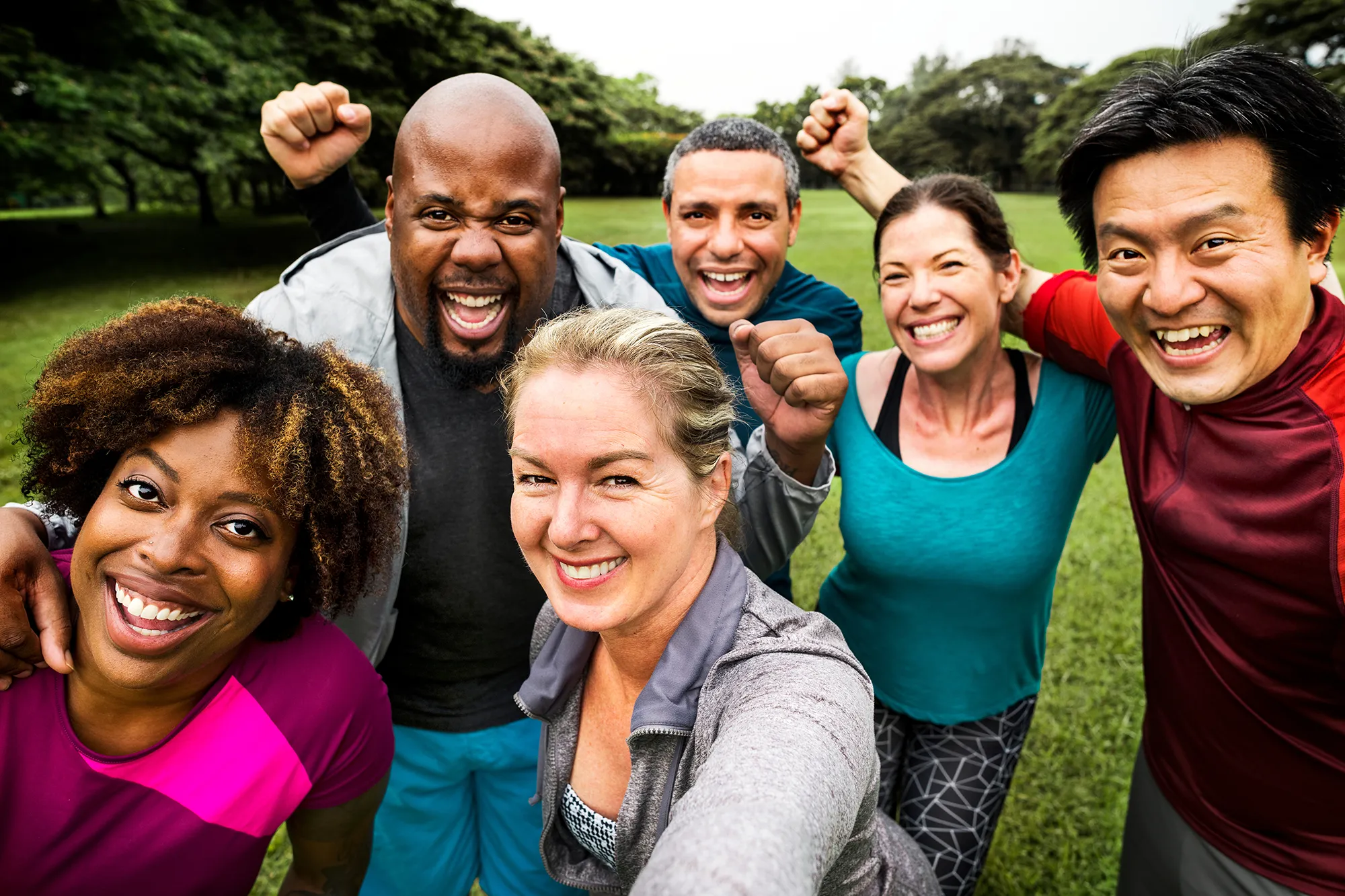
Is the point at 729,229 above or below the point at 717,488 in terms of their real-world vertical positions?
above

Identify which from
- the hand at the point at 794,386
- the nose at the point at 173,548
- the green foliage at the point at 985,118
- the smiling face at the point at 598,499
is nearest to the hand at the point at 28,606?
the nose at the point at 173,548

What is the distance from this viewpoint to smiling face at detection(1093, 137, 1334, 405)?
1.91 metres

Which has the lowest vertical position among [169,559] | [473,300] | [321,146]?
[169,559]

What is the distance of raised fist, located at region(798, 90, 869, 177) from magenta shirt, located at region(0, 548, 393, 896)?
257 centimetres

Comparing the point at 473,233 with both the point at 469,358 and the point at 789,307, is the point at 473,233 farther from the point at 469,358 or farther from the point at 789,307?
the point at 789,307

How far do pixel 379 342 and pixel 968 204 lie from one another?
196 centimetres

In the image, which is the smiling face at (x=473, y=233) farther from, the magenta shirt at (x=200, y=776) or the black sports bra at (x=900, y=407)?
the black sports bra at (x=900, y=407)

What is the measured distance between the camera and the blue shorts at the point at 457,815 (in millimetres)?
2799

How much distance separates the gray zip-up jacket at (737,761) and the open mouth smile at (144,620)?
82 centimetres

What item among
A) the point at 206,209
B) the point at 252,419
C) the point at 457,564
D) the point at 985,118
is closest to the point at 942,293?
the point at 457,564

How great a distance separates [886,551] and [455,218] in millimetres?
1706

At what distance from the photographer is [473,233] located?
96.8 inches

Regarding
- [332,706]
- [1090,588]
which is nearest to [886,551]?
[332,706]

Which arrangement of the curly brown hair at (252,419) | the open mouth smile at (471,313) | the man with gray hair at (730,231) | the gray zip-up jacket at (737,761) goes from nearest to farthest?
the gray zip-up jacket at (737,761) → the curly brown hair at (252,419) → the open mouth smile at (471,313) → the man with gray hair at (730,231)
